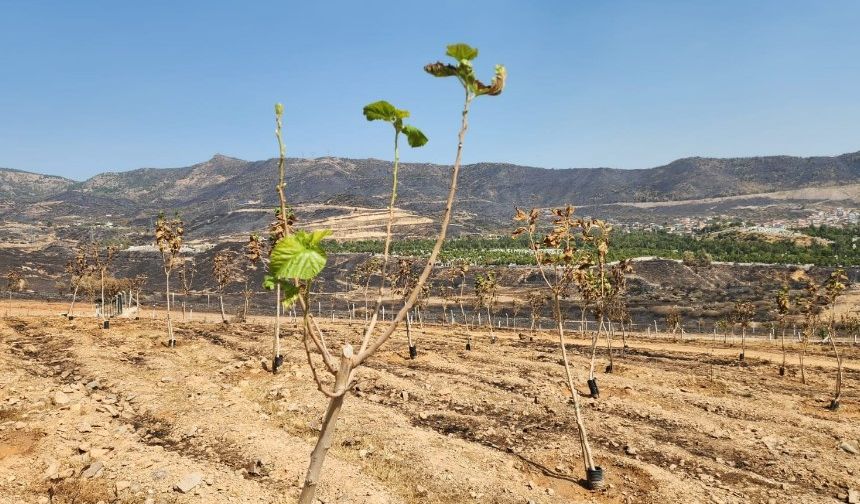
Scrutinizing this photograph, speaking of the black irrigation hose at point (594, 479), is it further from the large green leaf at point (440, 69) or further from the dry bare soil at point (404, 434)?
the large green leaf at point (440, 69)

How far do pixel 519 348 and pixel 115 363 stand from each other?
103 feet

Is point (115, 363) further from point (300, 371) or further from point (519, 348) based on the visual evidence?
point (519, 348)

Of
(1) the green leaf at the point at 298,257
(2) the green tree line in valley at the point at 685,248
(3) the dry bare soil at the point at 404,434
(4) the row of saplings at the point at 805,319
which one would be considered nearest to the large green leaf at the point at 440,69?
(1) the green leaf at the point at 298,257

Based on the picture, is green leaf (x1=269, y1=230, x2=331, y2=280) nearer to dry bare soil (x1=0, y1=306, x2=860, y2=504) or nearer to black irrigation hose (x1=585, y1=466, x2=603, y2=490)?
dry bare soil (x1=0, y1=306, x2=860, y2=504)

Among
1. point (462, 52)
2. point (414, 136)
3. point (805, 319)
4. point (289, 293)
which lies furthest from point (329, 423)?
point (805, 319)

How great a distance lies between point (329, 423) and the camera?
4898mm

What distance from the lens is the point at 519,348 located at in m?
48.7

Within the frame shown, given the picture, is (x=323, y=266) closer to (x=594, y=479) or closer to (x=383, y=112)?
(x=383, y=112)

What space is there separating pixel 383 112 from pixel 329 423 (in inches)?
109

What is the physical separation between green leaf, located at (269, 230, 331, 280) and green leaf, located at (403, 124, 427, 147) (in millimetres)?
1139

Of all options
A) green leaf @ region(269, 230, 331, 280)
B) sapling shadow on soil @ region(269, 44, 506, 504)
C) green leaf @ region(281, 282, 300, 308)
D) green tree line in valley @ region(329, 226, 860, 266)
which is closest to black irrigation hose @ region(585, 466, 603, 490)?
sapling shadow on soil @ region(269, 44, 506, 504)

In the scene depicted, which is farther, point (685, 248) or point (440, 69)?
point (685, 248)

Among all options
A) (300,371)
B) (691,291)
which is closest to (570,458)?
(300,371)

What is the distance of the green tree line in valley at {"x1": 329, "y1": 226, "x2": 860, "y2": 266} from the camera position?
403 ft
